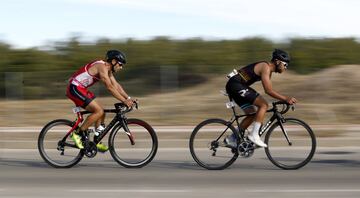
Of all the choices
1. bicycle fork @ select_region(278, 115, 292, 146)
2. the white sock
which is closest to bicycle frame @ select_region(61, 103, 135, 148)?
the white sock

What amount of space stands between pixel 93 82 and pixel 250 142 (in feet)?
8.08

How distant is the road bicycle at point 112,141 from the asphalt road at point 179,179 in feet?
0.58

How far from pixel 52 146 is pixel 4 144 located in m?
3.87

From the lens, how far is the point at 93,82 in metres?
10.8

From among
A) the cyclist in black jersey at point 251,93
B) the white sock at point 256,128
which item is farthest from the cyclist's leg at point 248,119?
the white sock at point 256,128

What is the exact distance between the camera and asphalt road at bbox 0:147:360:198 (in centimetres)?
863

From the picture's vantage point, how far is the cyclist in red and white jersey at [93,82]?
1061 cm

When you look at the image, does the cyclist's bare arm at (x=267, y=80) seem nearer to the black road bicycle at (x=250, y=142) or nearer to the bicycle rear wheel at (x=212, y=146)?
the black road bicycle at (x=250, y=142)

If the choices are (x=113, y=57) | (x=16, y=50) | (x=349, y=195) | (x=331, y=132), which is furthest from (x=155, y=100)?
(x=349, y=195)

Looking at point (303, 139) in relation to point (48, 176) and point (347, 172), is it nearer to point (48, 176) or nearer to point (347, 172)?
point (347, 172)

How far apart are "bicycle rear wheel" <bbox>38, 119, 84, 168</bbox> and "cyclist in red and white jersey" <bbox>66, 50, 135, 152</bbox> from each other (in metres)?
0.27

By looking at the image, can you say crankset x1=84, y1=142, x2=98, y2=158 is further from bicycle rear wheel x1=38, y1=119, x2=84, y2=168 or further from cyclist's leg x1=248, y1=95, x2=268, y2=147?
cyclist's leg x1=248, y1=95, x2=268, y2=147

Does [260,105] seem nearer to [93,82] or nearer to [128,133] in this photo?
[128,133]

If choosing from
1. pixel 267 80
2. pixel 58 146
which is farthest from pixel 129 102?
pixel 267 80
